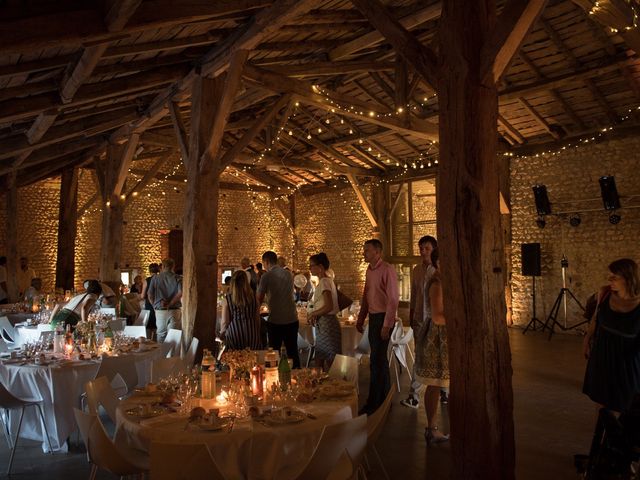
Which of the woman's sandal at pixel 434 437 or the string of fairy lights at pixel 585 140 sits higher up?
the string of fairy lights at pixel 585 140

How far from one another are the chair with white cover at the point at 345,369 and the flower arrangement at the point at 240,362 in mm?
714

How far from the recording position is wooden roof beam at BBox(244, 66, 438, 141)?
24.2ft

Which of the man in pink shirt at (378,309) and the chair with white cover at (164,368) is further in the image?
the man in pink shirt at (378,309)

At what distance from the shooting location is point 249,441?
2857mm

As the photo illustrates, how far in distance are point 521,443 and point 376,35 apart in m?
5.76

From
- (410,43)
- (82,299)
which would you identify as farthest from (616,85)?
(82,299)

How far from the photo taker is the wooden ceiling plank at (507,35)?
293 centimetres

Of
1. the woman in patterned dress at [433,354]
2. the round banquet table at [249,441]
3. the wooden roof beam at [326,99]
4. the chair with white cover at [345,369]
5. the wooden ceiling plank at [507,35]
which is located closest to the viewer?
the round banquet table at [249,441]

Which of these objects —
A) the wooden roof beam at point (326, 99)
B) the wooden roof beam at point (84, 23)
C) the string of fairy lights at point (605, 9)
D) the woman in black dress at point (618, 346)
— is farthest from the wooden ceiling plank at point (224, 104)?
the woman in black dress at point (618, 346)

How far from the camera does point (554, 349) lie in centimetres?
924

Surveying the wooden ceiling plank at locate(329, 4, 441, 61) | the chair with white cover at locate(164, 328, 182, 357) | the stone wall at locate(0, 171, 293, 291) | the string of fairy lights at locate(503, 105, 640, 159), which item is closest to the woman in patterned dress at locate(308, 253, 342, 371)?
the chair with white cover at locate(164, 328, 182, 357)

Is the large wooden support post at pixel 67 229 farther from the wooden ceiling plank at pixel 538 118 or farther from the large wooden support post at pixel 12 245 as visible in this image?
the wooden ceiling plank at pixel 538 118

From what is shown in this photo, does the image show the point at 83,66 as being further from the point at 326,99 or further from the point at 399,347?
the point at 399,347

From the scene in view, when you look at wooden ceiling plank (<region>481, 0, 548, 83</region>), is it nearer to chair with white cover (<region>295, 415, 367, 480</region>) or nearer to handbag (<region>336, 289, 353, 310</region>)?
chair with white cover (<region>295, 415, 367, 480</region>)
